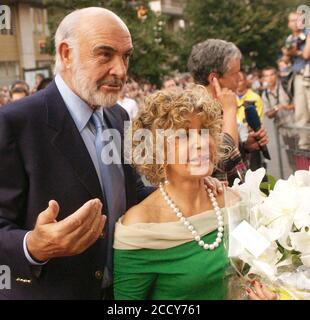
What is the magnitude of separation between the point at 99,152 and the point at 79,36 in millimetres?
408

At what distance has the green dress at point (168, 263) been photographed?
1587 mm

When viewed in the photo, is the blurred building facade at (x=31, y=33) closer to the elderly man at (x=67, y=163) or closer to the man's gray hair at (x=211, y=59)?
the man's gray hair at (x=211, y=59)

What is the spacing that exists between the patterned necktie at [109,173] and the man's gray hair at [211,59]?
850 mm

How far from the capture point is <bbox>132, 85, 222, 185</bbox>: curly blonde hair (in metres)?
1.67

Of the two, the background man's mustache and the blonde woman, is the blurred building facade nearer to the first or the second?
the background man's mustache

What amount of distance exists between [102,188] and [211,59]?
1099 mm

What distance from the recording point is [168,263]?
5.26 ft

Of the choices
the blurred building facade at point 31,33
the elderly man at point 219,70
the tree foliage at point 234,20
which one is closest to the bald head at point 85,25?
the elderly man at point 219,70

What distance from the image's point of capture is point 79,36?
1.79 m

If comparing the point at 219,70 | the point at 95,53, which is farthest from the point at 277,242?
the point at 219,70

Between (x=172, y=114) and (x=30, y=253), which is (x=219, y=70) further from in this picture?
(x=30, y=253)

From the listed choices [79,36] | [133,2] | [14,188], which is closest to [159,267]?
[14,188]

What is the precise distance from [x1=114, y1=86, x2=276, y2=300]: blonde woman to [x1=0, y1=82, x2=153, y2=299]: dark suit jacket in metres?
0.15
